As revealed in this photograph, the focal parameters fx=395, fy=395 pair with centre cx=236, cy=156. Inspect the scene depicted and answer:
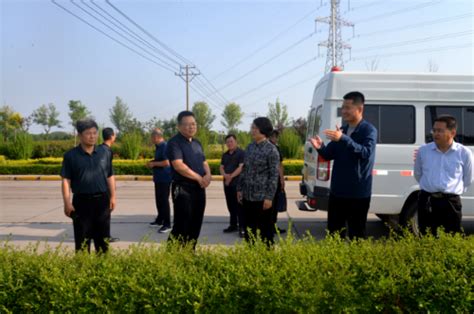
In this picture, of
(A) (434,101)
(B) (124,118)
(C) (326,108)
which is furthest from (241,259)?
(B) (124,118)

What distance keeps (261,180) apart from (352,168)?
3.51 feet

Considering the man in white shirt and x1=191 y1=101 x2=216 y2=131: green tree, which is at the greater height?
x1=191 y1=101 x2=216 y2=131: green tree

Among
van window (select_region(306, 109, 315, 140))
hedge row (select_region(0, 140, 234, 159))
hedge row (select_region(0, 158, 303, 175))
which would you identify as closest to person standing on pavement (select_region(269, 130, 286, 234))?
A: van window (select_region(306, 109, 315, 140))

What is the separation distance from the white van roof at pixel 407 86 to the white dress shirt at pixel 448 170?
216cm

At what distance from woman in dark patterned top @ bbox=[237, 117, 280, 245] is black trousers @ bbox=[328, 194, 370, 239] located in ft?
2.46

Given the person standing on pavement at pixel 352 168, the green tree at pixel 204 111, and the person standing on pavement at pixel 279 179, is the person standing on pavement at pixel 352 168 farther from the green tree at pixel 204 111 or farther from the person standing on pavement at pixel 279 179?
the green tree at pixel 204 111

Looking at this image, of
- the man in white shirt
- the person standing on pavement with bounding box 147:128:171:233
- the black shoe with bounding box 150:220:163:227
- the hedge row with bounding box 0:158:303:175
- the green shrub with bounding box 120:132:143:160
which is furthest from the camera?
the green shrub with bounding box 120:132:143:160

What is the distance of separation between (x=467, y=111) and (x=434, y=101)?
0.52m

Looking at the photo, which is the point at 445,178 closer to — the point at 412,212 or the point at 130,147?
the point at 412,212

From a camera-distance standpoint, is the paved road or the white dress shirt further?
the paved road

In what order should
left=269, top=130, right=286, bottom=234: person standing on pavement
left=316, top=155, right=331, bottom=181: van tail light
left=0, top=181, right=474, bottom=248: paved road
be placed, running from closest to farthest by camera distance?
1. left=269, top=130, right=286, bottom=234: person standing on pavement
2. left=316, top=155, right=331, bottom=181: van tail light
3. left=0, top=181, right=474, bottom=248: paved road

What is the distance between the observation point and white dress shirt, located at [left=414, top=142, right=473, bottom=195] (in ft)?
12.9

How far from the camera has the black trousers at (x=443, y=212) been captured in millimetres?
3906

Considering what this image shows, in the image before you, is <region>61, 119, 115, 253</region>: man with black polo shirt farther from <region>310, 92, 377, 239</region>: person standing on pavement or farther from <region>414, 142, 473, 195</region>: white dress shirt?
<region>414, 142, 473, 195</region>: white dress shirt
